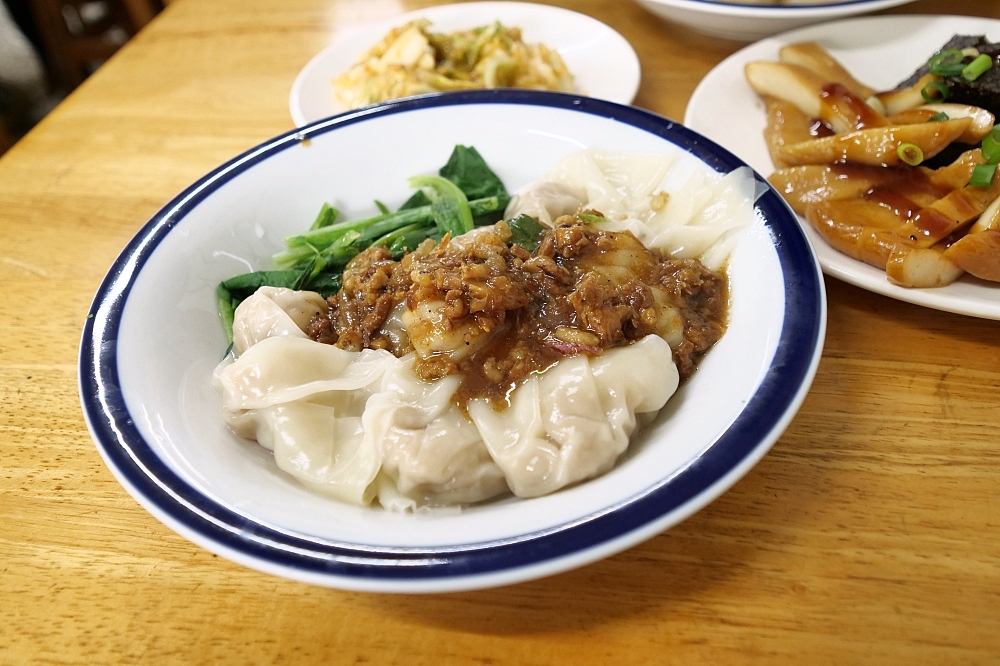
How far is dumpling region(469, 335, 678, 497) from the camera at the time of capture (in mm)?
1617

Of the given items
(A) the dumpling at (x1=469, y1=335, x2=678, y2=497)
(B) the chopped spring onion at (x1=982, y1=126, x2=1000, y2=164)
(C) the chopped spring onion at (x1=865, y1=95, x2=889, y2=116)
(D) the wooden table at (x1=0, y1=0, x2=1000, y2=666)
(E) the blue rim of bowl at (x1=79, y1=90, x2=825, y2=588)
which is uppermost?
(E) the blue rim of bowl at (x1=79, y1=90, x2=825, y2=588)

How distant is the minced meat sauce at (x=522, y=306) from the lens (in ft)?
5.90

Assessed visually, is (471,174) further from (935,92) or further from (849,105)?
(935,92)

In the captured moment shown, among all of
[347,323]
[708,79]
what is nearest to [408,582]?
[347,323]

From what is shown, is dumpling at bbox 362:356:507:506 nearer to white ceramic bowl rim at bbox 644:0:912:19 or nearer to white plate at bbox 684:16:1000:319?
white plate at bbox 684:16:1000:319

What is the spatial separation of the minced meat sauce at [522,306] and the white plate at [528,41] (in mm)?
1478

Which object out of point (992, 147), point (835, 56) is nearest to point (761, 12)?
point (835, 56)

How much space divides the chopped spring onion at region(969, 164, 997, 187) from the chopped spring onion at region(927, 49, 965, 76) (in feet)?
1.96

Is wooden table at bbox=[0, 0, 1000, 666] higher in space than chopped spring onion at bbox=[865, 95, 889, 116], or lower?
lower

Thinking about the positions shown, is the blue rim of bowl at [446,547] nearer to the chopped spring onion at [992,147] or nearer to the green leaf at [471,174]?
the chopped spring onion at [992,147]

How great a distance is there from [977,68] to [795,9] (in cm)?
98

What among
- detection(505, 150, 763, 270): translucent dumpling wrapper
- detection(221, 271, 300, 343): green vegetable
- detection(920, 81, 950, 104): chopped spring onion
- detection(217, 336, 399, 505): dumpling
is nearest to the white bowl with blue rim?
detection(920, 81, 950, 104): chopped spring onion

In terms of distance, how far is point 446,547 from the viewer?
126 centimetres

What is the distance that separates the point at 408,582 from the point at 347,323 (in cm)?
109
